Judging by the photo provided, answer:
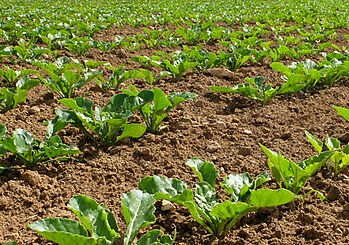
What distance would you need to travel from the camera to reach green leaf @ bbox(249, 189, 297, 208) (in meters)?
1.87

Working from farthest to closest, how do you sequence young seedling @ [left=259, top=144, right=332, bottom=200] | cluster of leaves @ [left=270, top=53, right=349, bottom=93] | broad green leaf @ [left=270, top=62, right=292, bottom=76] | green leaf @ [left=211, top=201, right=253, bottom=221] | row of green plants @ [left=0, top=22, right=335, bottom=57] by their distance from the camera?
row of green plants @ [left=0, top=22, right=335, bottom=57]
broad green leaf @ [left=270, top=62, right=292, bottom=76]
cluster of leaves @ [left=270, top=53, right=349, bottom=93]
young seedling @ [left=259, top=144, right=332, bottom=200]
green leaf @ [left=211, top=201, right=253, bottom=221]

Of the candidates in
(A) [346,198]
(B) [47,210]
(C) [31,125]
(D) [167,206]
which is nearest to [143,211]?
(D) [167,206]

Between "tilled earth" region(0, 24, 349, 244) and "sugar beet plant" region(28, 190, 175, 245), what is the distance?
0.89 ft

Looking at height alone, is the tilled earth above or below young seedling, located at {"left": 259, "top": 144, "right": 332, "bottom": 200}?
below

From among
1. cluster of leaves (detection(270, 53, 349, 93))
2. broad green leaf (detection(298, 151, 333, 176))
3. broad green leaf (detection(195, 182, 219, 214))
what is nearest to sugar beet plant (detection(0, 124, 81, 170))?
broad green leaf (detection(195, 182, 219, 214))

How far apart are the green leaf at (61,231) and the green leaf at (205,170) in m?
0.81

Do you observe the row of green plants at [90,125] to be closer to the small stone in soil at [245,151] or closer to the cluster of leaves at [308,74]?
the small stone in soil at [245,151]

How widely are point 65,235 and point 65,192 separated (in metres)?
0.89

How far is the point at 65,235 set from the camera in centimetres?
158

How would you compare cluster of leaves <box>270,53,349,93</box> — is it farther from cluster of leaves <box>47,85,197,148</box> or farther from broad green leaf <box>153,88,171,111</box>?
broad green leaf <box>153,88,171,111</box>

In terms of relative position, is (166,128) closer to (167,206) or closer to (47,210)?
(167,206)

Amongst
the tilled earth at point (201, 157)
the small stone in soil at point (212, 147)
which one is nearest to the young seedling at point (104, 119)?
the tilled earth at point (201, 157)

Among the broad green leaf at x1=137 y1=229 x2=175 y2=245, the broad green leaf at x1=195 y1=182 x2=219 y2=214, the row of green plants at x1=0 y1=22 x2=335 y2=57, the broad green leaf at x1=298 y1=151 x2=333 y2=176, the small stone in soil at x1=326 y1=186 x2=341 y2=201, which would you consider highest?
the broad green leaf at x1=298 y1=151 x2=333 y2=176

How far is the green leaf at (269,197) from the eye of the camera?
1.87 metres
